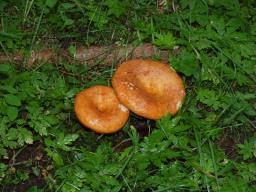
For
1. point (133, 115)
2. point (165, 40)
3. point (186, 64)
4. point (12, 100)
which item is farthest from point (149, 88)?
point (12, 100)

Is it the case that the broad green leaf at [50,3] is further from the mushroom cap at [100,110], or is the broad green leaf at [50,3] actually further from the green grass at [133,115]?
the mushroom cap at [100,110]

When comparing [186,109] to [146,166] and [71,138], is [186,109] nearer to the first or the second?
[146,166]

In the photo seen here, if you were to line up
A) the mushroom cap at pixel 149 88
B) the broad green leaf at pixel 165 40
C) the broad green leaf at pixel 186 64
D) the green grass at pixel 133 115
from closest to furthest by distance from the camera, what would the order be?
the green grass at pixel 133 115 < the mushroom cap at pixel 149 88 < the broad green leaf at pixel 186 64 < the broad green leaf at pixel 165 40

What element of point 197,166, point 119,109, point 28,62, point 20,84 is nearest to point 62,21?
point 28,62

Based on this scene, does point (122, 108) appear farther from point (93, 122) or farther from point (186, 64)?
point (186, 64)

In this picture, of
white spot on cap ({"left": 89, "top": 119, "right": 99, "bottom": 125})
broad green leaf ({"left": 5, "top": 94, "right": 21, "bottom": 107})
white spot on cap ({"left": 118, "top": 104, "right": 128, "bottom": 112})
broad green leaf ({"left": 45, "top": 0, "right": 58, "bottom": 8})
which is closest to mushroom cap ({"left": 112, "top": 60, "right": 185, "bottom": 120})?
white spot on cap ({"left": 118, "top": 104, "right": 128, "bottom": 112})

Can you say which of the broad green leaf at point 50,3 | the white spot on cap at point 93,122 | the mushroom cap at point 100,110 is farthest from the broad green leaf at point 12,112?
the broad green leaf at point 50,3
